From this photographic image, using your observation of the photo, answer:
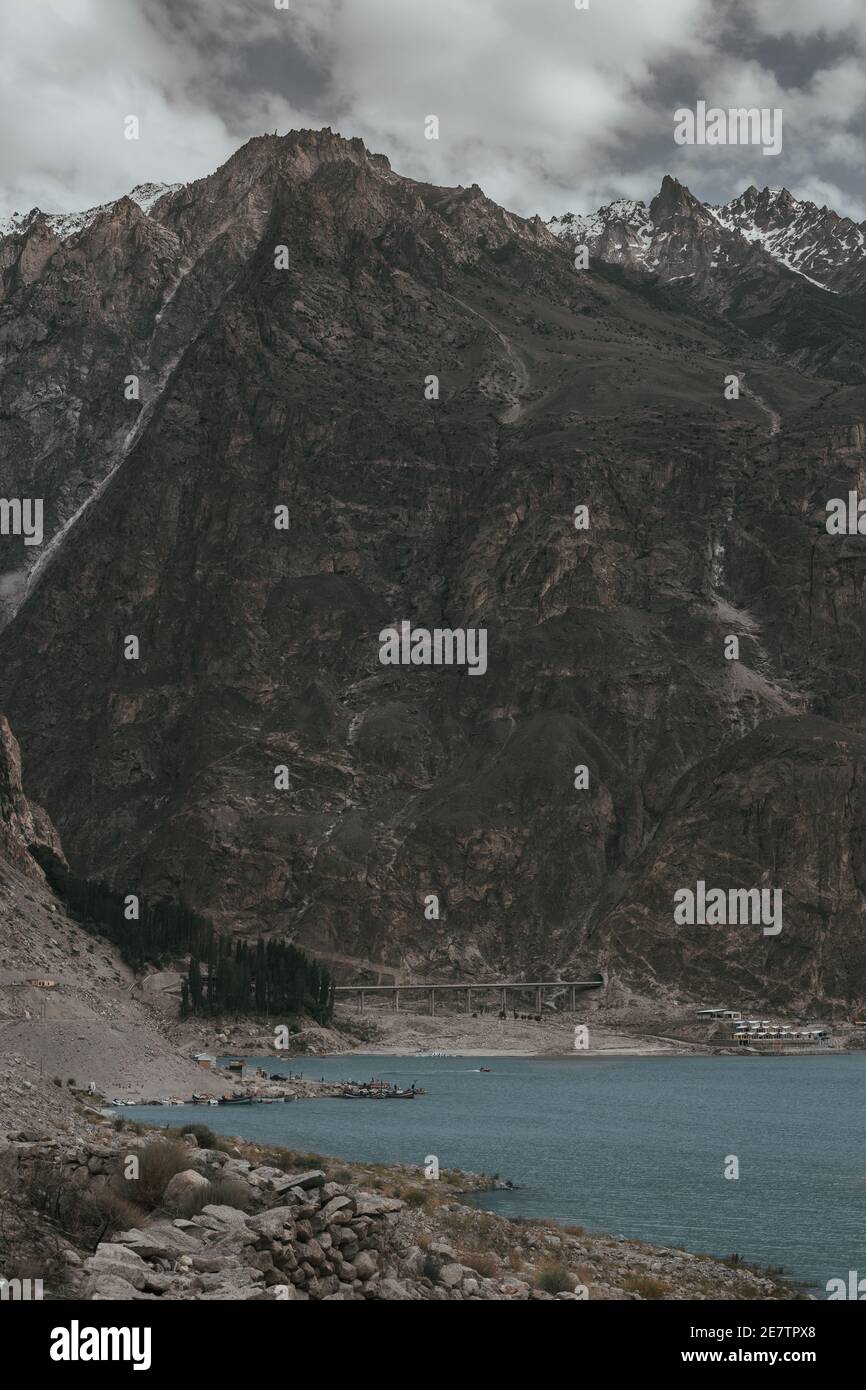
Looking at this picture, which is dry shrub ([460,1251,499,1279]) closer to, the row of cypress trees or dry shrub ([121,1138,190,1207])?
dry shrub ([121,1138,190,1207])

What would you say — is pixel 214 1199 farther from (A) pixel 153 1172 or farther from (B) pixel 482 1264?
(B) pixel 482 1264

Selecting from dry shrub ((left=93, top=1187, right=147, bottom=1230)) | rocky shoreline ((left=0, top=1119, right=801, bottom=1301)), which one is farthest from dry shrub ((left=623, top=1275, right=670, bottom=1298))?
dry shrub ((left=93, top=1187, right=147, bottom=1230))

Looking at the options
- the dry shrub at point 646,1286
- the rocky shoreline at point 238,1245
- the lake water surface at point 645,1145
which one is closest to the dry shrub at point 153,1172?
the rocky shoreline at point 238,1245

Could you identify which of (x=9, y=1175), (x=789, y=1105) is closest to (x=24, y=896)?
(x=789, y=1105)

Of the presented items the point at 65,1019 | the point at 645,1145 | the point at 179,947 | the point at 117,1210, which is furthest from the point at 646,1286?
the point at 179,947

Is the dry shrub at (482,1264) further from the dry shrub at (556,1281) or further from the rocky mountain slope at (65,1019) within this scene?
the rocky mountain slope at (65,1019)

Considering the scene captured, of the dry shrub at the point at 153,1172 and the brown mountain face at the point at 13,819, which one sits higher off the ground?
the brown mountain face at the point at 13,819

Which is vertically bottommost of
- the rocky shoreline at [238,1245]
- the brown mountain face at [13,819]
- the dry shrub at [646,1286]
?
the dry shrub at [646,1286]
